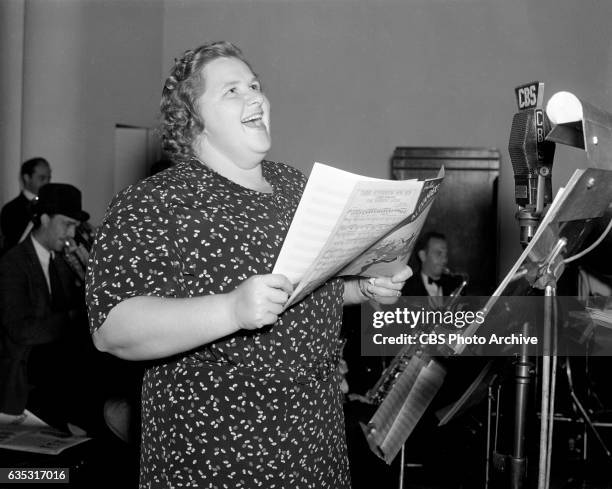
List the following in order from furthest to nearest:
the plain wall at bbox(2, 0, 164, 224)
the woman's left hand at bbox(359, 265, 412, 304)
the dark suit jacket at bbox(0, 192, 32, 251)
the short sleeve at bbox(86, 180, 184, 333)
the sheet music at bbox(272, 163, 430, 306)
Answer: the plain wall at bbox(2, 0, 164, 224), the dark suit jacket at bbox(0, 192, 32, 251), the woman's left hand at bbox(359, 265, 412, 304), the short sleeve at bbox(86, 180, 184, 333), the sheet music at bbox(272, 163, 430, 306)

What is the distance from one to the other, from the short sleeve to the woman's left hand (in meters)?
0.47

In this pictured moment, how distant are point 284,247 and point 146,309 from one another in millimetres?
249

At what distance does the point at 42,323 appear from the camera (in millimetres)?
3805

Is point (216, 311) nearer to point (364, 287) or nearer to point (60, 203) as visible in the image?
point (364, 287)

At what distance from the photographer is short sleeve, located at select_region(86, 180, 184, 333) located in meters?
1.23

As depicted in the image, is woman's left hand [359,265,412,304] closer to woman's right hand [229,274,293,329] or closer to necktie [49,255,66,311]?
woman's right hand [229,274,293,329]

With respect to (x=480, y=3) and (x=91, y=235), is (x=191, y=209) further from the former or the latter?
(x=480, y=3)

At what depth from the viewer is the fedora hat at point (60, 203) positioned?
4.03 m

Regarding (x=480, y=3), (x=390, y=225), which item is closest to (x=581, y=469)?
(x=390, y=225)

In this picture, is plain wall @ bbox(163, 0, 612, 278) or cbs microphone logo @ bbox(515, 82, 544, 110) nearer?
cbs microphone logo @ bbox(515, 82, 544, 110)

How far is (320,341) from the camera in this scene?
1.45 metres

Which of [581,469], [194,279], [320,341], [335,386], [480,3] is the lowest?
[581,469]

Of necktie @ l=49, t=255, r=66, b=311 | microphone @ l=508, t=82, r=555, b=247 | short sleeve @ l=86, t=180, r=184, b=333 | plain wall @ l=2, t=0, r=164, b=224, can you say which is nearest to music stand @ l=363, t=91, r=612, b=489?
microphone @ l=508, t=82, r=555, b=247

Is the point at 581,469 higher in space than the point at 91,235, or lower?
lower
